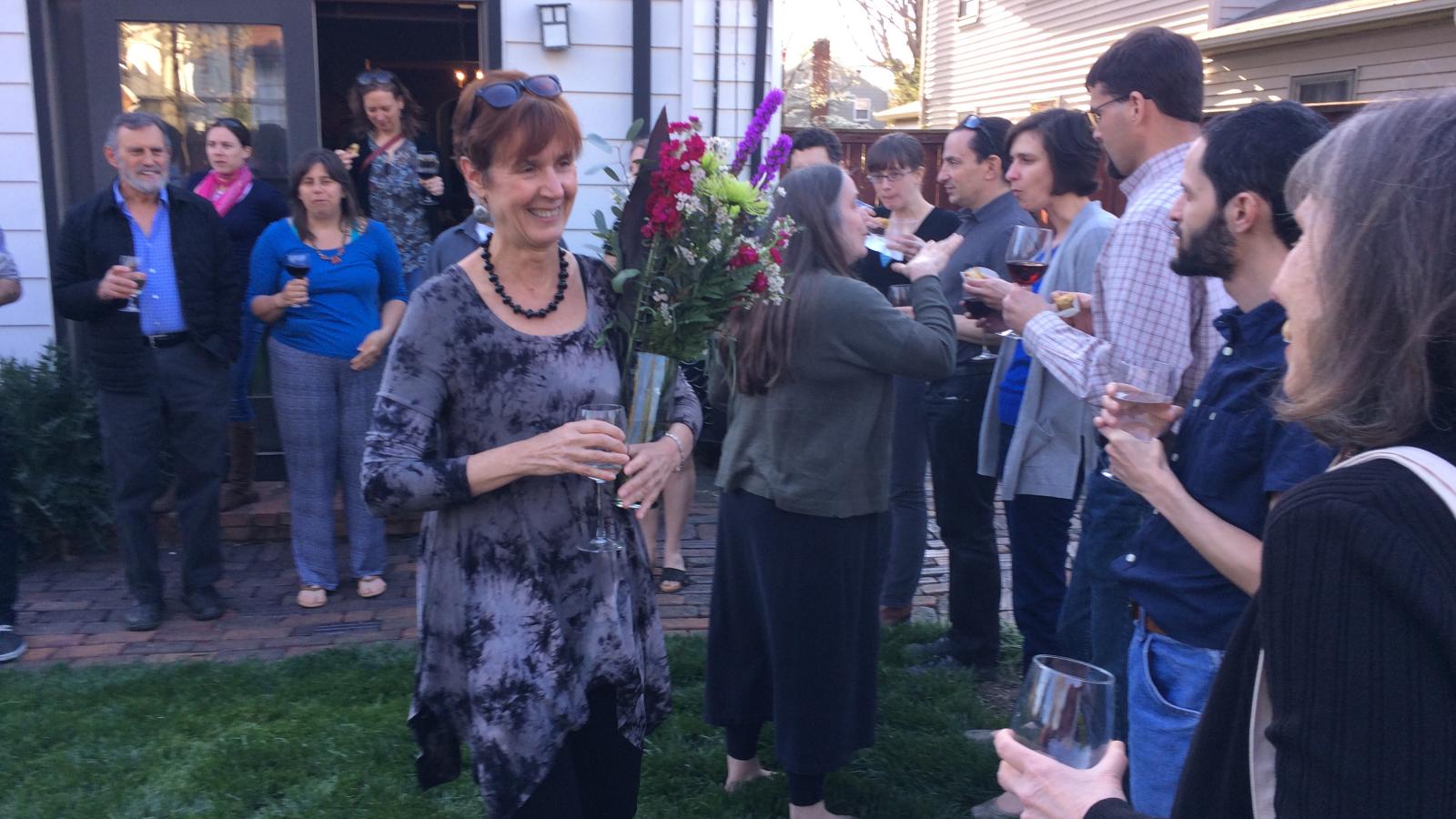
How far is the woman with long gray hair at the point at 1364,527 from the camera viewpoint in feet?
3.57

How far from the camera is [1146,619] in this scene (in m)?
2.45

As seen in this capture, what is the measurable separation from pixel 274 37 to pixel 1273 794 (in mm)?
7126

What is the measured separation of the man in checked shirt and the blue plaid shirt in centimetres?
391

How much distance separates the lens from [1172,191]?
308cm

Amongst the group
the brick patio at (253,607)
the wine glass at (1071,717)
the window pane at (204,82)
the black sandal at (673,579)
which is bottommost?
the brick patio at (253,607)

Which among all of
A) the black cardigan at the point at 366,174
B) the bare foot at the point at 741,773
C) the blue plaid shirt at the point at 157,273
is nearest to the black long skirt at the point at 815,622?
the bare foot at the point at 741,773

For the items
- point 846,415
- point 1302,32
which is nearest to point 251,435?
point 846,415

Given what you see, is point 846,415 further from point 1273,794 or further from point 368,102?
point 368,102

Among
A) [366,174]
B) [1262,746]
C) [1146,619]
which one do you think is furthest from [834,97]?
[1262,746]

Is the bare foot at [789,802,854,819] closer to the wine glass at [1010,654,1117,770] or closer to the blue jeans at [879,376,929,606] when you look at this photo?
the blue jeans at [879,376,929,606]

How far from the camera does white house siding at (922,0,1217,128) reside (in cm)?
1752

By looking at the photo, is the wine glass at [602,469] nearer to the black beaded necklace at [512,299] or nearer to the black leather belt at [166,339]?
the black beaded necklace at [512,299]

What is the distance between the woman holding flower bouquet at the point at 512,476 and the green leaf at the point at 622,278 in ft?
0.34

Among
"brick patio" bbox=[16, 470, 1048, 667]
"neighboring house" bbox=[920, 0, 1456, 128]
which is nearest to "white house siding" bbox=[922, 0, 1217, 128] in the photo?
"neighboring house" bbox=[920, 0, 1456, 128]
